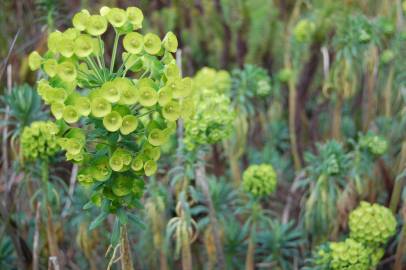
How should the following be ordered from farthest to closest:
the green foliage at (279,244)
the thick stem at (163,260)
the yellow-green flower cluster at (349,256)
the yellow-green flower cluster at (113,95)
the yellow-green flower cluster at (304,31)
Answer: the yellow-green flower cluster at (304,31) → the green foliage at (279,244) → the thick stem at (163,260) → the yellow-green flower cluster at (349,256) → the yellow-green flower cluster at (113,95)

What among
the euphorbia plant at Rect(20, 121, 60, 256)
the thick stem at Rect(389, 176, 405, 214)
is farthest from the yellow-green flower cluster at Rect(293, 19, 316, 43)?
the euphorbia plant at Rect(20, 121, 60, 256)

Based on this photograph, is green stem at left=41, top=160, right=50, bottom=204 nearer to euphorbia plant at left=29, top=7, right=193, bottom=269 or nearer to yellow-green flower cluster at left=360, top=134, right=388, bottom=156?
euphorbia plant at left=29, top=7, right=193, bottom=269

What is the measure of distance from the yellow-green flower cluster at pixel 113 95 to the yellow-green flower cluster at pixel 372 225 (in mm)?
701

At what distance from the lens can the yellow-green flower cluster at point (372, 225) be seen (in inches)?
65.7

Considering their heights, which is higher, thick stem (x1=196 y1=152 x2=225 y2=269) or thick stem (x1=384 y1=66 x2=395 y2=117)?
thick stem (x1=384 y1=66 x2=395 y2=117)

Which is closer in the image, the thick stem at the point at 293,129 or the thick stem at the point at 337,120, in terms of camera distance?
the thick stem at the point at 337,120

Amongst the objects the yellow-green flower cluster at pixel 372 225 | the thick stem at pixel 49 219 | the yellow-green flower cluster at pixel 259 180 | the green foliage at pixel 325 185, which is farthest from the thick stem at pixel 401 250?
the thick stem at pixel 49 219

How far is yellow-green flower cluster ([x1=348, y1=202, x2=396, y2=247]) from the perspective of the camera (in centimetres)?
167

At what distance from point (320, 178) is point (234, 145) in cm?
40

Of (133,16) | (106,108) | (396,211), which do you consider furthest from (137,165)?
(396,211)

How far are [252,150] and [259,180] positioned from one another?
672 mm

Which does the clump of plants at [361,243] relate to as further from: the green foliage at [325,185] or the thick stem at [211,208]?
the thick stem at [211,208]

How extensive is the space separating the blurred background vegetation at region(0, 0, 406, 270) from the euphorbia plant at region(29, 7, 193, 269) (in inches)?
17.2

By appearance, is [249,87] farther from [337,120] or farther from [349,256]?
[349,256]
